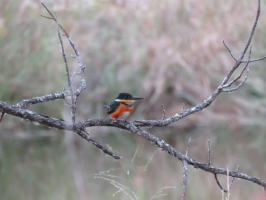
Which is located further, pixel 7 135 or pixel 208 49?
pixel 208 49

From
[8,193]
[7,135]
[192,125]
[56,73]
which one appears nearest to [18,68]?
[56,73]

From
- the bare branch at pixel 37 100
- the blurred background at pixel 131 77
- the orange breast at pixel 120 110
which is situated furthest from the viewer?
the blurred background at pixel 131 77

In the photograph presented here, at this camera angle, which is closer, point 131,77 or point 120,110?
point 120,110

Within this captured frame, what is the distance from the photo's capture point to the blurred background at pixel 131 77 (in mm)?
6996

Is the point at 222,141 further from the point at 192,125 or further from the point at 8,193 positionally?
the point at 8,193

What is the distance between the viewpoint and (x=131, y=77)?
898 cm

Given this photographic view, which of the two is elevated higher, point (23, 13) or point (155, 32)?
point (155, 32)

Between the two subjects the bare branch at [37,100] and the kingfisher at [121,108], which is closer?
the bare branch at [37,100]

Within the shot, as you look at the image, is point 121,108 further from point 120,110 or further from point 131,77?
point 131,77

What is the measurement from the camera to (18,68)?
308 inches

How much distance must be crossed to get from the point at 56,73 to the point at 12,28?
3.24ft

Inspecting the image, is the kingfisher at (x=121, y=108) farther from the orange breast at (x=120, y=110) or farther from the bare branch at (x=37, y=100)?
the bare branch at (x=37, y=100)

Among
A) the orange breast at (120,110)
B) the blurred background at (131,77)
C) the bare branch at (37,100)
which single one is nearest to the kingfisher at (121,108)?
the orange breast at (120,110)

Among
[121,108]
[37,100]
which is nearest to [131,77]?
[121,108]
